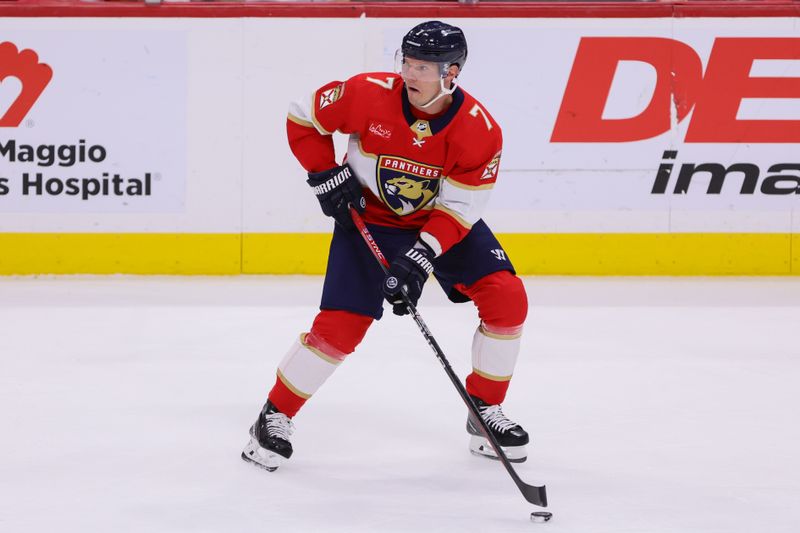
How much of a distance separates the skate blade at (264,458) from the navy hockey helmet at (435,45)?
94cm

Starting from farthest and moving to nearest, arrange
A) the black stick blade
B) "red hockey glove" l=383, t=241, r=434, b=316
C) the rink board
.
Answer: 1. the rink board
2. "red hockey glove" l=383, t=241, r=434, b=316
3. the black stick blade

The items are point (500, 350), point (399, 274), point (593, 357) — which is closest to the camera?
point (399, 274)

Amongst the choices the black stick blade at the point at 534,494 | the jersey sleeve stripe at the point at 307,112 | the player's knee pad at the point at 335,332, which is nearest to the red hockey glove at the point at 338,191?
the jersey sleeve stripe at the point at 307,112

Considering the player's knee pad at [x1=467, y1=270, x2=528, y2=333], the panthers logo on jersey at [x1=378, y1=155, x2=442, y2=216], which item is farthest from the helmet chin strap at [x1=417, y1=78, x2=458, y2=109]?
the player's knee pad at [x1=467, y1=270, x2=528, y2=333]

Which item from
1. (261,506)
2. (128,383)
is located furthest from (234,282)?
(261,506)

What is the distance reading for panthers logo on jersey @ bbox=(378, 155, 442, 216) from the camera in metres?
2.39

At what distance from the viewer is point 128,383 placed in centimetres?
315

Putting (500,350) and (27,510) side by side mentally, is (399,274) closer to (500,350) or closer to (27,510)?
(500,350)

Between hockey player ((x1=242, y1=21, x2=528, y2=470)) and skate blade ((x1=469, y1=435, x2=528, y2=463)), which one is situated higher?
hockey player ((x1=242, y1=21, x2=528, y2=470))

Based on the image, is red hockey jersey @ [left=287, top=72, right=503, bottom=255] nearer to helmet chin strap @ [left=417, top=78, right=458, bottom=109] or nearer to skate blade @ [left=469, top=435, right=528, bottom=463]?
helmet chin strap @ [left=417, top=78, right=458, bottom=109]

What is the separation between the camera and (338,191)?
2404 mm

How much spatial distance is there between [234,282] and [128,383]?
2230 mm

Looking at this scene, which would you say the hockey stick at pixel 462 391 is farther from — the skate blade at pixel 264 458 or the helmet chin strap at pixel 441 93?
the skate blade at pixel 264 458

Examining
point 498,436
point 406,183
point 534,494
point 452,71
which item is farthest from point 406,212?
point 534,494
